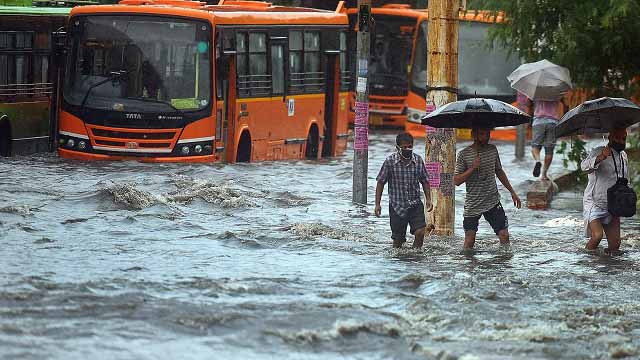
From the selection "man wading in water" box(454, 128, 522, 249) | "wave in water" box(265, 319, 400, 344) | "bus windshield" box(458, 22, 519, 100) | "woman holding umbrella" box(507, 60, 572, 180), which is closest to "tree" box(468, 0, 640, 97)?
"woman holding umbrella" box(507, 60, 572, 180)

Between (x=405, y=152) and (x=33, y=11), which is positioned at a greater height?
Result: (x=33, y=11)

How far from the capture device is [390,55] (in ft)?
126

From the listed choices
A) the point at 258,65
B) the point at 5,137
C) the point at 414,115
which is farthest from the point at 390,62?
the point at 5,137

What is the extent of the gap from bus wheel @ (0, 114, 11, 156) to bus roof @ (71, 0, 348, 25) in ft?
6.95

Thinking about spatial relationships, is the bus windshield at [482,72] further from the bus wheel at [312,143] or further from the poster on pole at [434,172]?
the poster on pole at [434,172]

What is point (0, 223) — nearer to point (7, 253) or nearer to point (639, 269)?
point (7, 253)

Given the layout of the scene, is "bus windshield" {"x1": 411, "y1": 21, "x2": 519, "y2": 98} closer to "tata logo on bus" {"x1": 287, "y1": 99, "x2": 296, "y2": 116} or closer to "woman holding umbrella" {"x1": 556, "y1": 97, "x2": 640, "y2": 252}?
"tata logo on bus" {"x1": 287, "y1": 99, "x2": 296, "y2": 116}

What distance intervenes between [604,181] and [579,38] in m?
6.18

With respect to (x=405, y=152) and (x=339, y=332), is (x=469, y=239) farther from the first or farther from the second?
(x=339, y=332)

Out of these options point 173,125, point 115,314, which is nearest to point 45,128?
point 173,125

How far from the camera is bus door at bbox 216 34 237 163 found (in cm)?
2598

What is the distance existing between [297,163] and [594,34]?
25.8ft

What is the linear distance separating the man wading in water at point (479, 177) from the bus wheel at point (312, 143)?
45.6 ft

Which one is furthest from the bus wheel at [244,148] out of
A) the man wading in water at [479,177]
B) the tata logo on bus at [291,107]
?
the man wading in water at [479,177]
